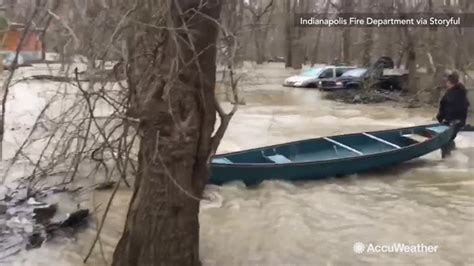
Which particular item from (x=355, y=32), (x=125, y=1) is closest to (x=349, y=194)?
(x=125, y=1)

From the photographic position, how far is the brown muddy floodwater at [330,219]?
618cm

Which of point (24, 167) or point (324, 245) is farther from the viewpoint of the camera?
point (24, 167)

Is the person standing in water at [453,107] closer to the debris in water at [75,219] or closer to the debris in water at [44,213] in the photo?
the debris in water at [75,219]

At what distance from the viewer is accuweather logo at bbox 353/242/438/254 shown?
6402 mm

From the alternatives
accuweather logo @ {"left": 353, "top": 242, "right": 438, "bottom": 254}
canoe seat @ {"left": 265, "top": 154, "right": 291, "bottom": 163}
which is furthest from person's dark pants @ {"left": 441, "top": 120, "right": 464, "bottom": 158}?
accuweather logo @ {"left": 353, "top": 242, "right": 438, "bottom": 254}

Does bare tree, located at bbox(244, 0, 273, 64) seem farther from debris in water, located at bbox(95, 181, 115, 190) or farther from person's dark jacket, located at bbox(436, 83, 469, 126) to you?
person's dark jacket, located at bbox(436, 83, 469, 126)

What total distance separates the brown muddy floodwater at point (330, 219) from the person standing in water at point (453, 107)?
0.50 m

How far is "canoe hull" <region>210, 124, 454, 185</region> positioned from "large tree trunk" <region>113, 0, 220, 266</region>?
3399mm

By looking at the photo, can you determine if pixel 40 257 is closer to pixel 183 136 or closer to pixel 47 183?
pixel 47 183

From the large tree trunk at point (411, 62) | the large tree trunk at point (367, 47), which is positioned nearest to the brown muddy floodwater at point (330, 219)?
the large tree trunk at point (411, 62)

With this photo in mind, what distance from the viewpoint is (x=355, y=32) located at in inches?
865

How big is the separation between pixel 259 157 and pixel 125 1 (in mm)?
5309

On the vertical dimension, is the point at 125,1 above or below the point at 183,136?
above

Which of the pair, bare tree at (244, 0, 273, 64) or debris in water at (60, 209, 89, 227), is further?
debris in water at (60, 209, 89, 227)
